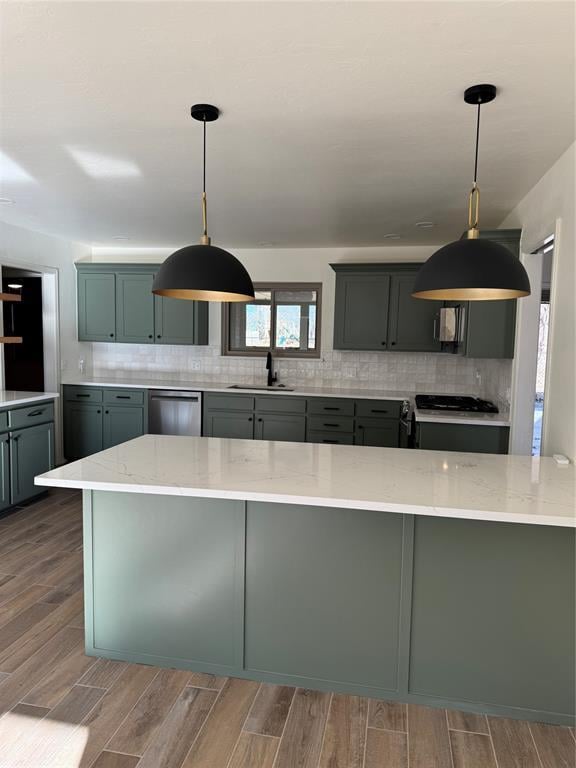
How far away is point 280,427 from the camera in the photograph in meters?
5.37

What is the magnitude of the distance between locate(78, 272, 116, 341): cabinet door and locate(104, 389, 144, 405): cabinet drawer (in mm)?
702

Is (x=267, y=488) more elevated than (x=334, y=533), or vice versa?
(x=267, y=488)

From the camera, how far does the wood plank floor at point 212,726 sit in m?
1.87

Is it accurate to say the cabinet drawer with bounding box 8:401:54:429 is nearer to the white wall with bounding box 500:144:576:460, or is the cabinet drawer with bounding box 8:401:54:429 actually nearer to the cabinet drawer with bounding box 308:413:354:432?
the cabinet drawer with bounding box 308:413:354:432

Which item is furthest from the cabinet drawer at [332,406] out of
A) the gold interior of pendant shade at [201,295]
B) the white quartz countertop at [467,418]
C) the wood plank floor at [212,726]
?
the wood plank floor at [212,726]

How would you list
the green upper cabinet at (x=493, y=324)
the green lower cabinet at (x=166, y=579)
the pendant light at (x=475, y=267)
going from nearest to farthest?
1. the pendant light at (x=475, y=267)
2. the green lower cabinet at (x=166, y=579)
3. the green upper cabinet at (x=493, y=324)

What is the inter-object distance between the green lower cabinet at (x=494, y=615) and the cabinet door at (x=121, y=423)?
4125mm

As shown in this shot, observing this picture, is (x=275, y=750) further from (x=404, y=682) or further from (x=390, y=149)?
(x=390, y=149)

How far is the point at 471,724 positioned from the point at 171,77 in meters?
2.84

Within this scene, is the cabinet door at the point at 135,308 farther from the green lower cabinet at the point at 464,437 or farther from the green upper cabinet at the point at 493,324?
the green upper cabinet at the point at 493,324

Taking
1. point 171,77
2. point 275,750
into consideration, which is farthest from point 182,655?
point 171,77

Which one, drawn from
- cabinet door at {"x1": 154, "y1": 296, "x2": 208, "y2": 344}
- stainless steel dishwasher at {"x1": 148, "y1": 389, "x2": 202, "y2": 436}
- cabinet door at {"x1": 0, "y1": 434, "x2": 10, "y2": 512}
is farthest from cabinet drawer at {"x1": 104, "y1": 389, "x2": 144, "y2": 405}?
cabinet door at {"x1": 0, "y1": 434, "x2": 10, "y2": 512}

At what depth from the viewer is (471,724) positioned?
206 centimetres

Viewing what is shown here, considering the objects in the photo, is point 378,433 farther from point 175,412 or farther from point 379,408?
point 175,412
